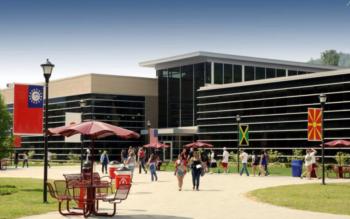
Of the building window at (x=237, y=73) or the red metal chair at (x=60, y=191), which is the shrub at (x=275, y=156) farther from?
the red metal chair at (x=60, y=191)

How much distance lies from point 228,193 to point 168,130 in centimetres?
4512

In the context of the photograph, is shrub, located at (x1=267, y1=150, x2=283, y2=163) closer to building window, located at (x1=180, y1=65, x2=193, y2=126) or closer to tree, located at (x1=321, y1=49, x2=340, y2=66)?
building window, located at (x1=180, y1=65, x2=193, y2=126)

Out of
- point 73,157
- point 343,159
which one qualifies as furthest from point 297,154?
point 73,157

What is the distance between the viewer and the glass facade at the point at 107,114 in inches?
2837

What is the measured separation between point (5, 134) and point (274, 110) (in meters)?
31.2

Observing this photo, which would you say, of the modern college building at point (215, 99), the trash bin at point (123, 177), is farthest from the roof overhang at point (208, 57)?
the trash bin at point (123, 177)

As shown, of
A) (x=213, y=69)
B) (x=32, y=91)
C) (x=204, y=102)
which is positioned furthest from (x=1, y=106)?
(x=213, y=69)

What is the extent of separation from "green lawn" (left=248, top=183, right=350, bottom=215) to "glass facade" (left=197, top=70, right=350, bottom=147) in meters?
24.0

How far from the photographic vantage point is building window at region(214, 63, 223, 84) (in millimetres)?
68250

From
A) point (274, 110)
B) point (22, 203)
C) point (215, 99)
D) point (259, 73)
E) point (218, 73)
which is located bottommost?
point (22, 203)

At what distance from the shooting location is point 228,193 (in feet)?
76.8

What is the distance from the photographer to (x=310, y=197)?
835 inches

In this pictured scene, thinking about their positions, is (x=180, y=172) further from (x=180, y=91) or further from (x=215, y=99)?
(x=180, y=91)

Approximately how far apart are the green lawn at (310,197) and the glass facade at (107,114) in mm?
48658
